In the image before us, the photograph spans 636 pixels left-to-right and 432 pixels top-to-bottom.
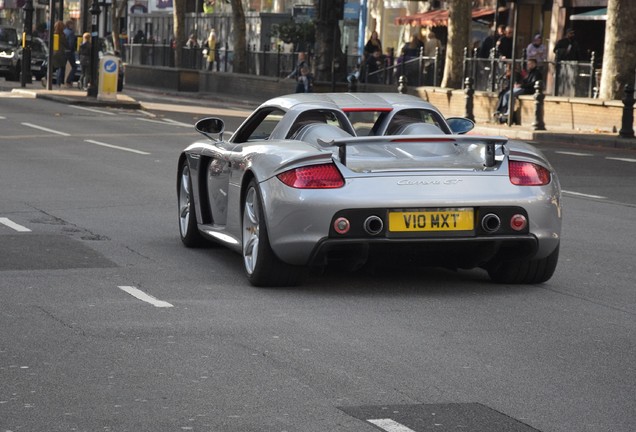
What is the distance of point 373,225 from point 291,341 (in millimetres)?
1539

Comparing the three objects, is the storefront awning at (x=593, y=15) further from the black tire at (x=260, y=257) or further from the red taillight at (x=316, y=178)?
the red taillight at (x=316, y=178)

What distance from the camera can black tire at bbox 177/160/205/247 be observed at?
11133mm

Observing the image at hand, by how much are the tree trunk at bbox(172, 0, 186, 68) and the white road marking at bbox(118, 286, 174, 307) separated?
49796 mm

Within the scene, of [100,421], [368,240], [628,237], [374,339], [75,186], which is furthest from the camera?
[75,186]

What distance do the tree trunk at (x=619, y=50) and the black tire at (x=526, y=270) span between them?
23536mm

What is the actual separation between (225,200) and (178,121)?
75.4ft

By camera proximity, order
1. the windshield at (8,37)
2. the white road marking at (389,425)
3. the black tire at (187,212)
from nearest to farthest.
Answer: the white road marking at (389,425) → the black tire at (187,212) → the windshield at (8,37)

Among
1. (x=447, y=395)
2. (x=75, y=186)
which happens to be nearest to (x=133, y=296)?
(x=447, y=395)

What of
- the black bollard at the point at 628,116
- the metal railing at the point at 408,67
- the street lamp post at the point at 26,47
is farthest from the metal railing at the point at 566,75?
the street lamp post at the point at 26,47

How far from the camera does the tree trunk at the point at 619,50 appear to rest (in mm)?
32531

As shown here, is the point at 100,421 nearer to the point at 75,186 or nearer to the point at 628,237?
the point at 628,237

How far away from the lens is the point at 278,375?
6.66 meters

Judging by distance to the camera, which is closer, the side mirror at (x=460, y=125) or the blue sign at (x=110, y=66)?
the side mirror at (x=460, y=125)

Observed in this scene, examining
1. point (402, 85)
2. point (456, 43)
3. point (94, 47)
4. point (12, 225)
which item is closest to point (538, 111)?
point (402, 85)
